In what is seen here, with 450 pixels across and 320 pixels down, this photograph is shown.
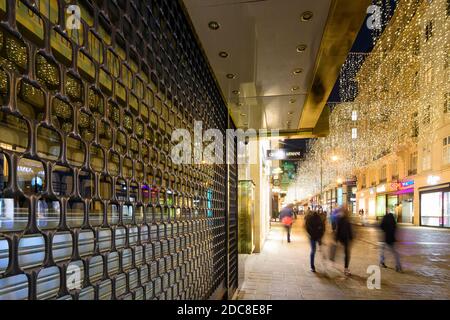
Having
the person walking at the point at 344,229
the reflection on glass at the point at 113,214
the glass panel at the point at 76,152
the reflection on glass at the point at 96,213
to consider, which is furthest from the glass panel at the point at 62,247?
the person walking at the point at 344,229

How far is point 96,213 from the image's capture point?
1.75 meters

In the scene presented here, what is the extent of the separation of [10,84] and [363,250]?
13084 millimetres

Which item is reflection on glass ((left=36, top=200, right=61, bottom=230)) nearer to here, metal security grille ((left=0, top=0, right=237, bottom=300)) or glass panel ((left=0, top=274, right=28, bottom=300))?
metal security grille ((left=0, top=0, right=237, bottom=300))

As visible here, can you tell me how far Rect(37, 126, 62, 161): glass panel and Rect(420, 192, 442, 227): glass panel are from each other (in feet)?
92.9

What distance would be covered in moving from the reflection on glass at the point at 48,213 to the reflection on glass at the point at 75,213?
0.21 feet

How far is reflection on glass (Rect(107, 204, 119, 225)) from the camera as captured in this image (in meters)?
1.82

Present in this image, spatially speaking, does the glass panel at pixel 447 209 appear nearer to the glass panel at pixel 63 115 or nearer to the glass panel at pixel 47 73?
the glass panel at pixel 63 115

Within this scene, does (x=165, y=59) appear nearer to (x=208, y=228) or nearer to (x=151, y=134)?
(x=151, y=134)

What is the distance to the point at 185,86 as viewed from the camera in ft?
10.8

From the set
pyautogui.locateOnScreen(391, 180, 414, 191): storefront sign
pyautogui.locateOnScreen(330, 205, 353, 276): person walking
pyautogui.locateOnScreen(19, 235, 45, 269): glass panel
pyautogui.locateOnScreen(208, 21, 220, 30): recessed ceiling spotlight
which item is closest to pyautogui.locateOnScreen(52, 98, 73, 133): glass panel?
pyautogui.locateOnScreen(19, 235, 45, 269): glass panel

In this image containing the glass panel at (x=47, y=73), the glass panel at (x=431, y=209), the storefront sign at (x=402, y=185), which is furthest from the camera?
the storefront sign at (x=402, y=185)

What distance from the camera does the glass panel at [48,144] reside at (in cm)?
131

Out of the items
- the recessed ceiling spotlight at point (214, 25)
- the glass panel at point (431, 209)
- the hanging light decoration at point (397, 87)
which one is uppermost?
the hanging light decoration at point (397, 87)
